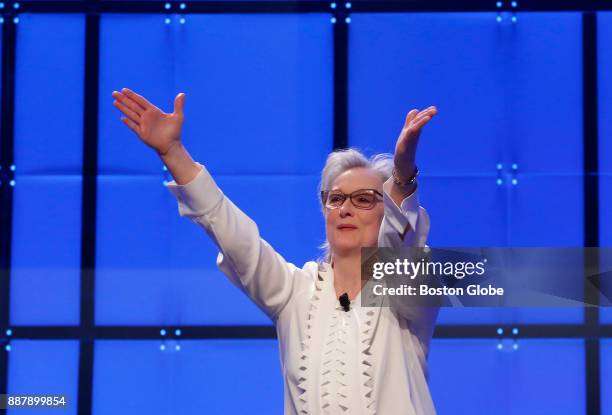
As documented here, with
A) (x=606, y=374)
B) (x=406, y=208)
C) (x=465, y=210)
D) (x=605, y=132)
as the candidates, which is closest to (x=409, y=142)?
(x=406, y=208)

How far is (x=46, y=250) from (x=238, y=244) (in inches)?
54.3

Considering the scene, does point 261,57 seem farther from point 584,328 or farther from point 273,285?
point 584,328

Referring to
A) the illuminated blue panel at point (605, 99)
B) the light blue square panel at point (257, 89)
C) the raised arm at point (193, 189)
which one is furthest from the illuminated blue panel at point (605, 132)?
the raised arm at point (193, 189)

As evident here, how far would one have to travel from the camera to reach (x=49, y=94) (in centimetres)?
330

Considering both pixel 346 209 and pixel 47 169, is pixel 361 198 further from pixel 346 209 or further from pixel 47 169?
pixel 47 169

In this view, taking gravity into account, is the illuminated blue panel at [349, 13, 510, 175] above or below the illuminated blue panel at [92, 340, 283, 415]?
above

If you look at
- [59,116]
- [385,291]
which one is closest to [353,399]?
[385,291]

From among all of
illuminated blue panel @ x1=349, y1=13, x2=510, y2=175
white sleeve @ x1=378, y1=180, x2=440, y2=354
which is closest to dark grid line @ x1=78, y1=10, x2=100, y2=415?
illuminated blue panel @ x1=349, y1=13, x2=510, y2=175

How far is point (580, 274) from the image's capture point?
3064 millimetres

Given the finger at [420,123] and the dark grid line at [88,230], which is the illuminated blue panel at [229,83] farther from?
the finger at [420,123]

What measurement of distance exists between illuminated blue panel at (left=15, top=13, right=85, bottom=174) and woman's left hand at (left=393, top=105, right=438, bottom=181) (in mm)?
1600

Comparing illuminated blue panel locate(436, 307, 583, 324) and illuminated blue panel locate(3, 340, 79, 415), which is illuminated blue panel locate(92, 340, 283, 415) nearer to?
illuminated blue panel locate(3, 340, 79, 415)

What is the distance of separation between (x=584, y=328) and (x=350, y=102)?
1.16 metres

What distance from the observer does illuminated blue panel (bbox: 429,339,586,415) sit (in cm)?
315
